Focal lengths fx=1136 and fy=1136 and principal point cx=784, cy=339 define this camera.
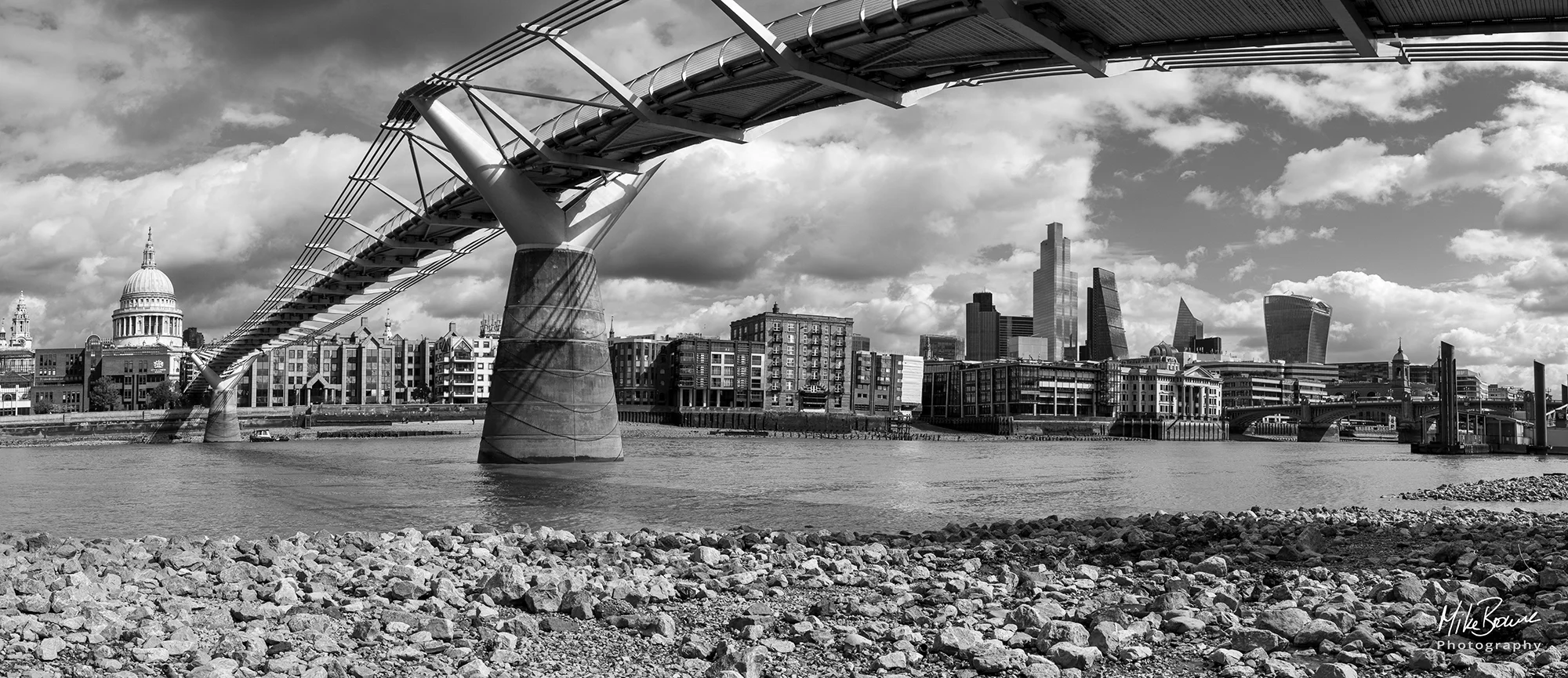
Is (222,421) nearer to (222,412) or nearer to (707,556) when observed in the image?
(222,412)

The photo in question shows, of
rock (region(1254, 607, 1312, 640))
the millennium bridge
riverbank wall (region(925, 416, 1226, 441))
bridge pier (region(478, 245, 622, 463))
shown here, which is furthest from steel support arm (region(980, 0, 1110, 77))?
riverbank wall (region(925, 416, 1226, 441))

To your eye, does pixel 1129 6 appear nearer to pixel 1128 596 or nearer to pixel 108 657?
pixel 1128 596

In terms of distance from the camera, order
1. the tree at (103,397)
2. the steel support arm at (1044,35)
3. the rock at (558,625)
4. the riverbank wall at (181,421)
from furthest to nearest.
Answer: the tree at (103,397) → the riverbank wall at (181,421) → the steel support arm at (1044,35) → the rock at (558,625)

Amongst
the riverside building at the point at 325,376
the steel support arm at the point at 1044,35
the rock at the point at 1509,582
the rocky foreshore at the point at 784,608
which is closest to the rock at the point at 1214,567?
the rocky foreshore at the point at 784,608

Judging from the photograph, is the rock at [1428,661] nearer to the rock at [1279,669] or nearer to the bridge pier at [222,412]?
the rock at [1279,669]

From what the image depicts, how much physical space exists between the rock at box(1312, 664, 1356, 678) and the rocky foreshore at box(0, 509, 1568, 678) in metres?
0.02

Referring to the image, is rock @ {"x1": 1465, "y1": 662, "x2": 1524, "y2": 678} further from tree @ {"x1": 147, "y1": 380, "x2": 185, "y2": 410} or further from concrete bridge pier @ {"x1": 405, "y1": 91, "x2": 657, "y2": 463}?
tree @ {"x1": 147, "y1": 380, "x2": 185, "y2": 410}

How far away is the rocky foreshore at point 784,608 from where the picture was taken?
8500mm

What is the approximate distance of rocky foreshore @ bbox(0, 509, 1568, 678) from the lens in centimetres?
850

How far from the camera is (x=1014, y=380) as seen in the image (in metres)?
177

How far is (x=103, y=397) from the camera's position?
165375 millimetres

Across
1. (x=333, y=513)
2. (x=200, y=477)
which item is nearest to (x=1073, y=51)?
(x=333, y=513)
